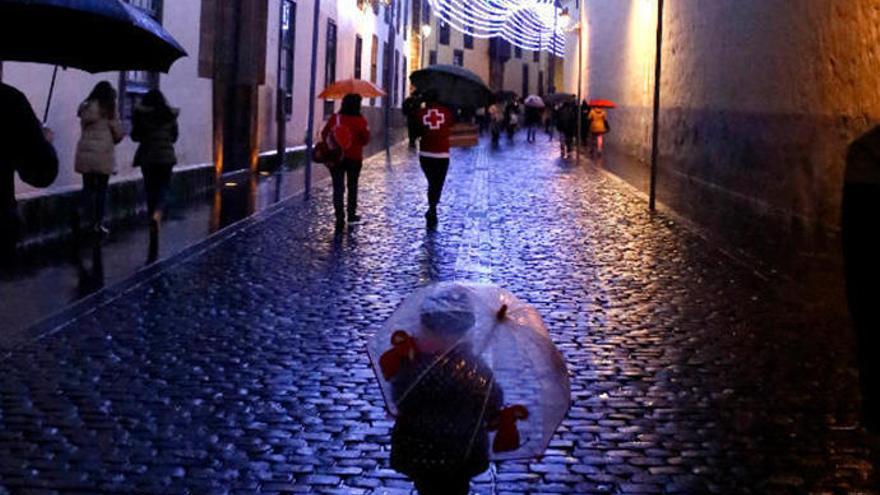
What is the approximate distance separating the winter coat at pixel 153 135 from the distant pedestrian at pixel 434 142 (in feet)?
9.61

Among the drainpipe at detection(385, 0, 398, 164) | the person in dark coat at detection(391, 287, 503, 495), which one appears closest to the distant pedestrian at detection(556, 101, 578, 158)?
the drainpipe at detection(385, 0, 398, 164)

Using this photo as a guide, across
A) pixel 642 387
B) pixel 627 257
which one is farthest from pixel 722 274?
pixel 642 387

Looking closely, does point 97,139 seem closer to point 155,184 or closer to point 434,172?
point 155,184

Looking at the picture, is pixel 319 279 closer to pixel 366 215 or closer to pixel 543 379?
pixel 366 215

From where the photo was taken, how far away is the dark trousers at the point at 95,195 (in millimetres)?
11414

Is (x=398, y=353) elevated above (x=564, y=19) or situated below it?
below

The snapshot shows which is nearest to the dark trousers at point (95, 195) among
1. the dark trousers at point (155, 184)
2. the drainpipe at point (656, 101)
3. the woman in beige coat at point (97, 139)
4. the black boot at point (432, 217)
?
the woman in beige coat at point (97, 139)

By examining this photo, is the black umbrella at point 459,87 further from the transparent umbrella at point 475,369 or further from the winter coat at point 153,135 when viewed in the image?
the transparent umbrella at point 475,369

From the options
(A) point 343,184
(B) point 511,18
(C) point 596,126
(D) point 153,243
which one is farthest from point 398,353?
(B) point 511,18

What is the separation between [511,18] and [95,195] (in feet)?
177

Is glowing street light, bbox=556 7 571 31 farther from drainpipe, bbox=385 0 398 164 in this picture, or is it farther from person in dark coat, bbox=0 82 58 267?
person in dark coat, bbox=0 82 58 267

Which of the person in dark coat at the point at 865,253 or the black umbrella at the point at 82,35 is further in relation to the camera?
the black umbrella at the point at 82,35

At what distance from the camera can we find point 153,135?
11.7 meters

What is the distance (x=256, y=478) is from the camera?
14.7 feet
